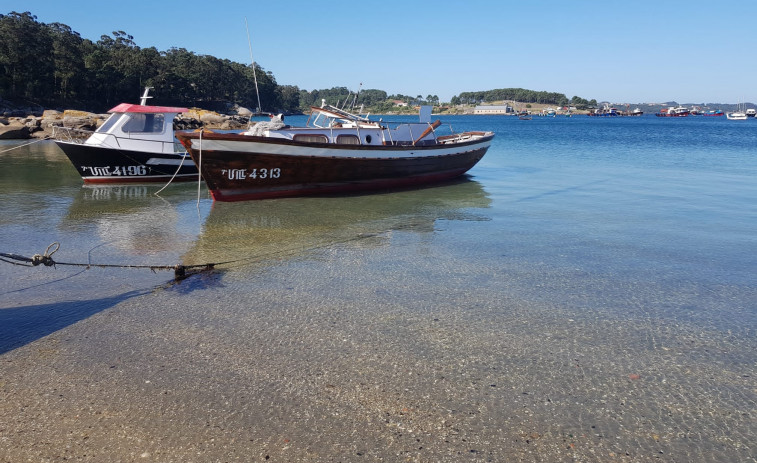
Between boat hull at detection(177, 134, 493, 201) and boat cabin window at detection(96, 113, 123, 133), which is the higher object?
boat cabin window at detection(96, 113, 123, 133)

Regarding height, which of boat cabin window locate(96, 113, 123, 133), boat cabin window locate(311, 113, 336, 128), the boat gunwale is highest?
boat cabin window locate(311, 113, 336, 128)

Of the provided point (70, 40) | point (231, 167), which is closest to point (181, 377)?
point (231, 167)

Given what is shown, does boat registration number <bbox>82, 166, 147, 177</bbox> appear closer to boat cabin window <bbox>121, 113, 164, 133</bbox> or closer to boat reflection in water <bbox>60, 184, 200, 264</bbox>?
boat reflection in water <bbox>60, 184, 200, 264</bbox>

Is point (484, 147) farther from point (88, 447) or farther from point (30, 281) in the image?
point (88, 447)

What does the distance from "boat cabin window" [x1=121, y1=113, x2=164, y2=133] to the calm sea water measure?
227 inches

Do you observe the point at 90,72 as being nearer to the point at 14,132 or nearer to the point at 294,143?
the point at 14,132

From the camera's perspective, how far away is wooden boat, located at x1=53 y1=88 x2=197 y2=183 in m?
17.5

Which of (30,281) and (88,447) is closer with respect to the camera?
(88,447)

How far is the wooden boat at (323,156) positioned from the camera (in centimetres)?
1406

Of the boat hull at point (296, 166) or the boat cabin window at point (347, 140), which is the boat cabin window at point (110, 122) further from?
the boat cabin window at point (347, 140)

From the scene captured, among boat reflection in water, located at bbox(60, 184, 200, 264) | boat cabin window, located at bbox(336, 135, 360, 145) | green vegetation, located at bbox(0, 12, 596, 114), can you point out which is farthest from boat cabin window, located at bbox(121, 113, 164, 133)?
green vegetation, located at bbox(0, 12, 596, 114)

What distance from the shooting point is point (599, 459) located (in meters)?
3.68

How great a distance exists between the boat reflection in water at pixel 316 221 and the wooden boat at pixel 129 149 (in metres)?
5.17

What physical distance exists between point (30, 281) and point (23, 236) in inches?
137
